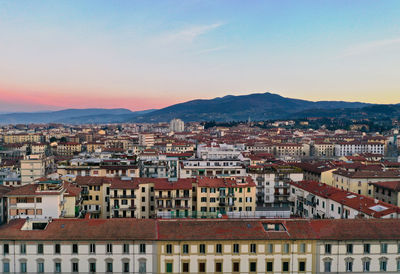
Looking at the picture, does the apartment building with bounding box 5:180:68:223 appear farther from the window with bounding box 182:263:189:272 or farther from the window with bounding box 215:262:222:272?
the window with bounding box 215:262:222:272

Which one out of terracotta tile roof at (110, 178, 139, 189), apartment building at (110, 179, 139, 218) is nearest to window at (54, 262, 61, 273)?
apartment building at (110, 179, 139, 218)

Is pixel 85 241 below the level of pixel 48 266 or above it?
above

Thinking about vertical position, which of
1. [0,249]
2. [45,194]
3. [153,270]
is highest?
[45,194]

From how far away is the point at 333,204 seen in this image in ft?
130

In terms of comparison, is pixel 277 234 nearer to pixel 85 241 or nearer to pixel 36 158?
pixel 85 241

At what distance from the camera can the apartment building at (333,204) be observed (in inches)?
1336

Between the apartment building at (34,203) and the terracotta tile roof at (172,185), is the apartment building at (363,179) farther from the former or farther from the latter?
the apartment building at (34,203)

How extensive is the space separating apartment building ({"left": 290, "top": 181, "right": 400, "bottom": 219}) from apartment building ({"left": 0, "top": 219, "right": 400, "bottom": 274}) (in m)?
6.28

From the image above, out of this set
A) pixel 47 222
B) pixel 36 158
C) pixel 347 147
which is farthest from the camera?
pixel 347 147

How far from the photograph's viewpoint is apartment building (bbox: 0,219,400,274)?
1050 inches

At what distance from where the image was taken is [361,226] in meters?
28.1

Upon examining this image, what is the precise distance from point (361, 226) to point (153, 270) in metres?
15.7

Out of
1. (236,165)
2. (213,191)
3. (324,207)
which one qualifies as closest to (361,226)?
(324,207)

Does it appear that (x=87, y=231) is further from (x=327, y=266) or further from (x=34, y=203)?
(x=327, y=266)
